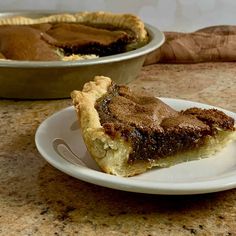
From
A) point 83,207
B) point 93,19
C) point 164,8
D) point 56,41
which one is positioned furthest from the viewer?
point 164,8

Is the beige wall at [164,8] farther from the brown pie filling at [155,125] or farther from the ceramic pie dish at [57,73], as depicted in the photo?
the brown pie filling at [155,125]

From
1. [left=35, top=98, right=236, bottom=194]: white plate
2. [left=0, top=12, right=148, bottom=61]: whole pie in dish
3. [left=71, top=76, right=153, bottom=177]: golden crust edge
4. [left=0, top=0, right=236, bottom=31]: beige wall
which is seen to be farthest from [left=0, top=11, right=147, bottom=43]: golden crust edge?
[left=71, top=76, right=153, bottom=177]: golden crust edge

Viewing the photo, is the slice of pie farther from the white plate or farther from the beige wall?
the beige wall

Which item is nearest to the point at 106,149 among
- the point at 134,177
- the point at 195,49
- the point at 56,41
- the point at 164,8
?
Answer: the point at 134,177

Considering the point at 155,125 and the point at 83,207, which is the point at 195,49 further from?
the point at 83,207

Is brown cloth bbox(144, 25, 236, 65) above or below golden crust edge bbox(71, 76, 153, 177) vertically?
below

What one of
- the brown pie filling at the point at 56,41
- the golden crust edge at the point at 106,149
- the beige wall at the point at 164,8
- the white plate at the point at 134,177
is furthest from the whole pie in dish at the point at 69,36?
the golden crust edge at the point at 106,149
